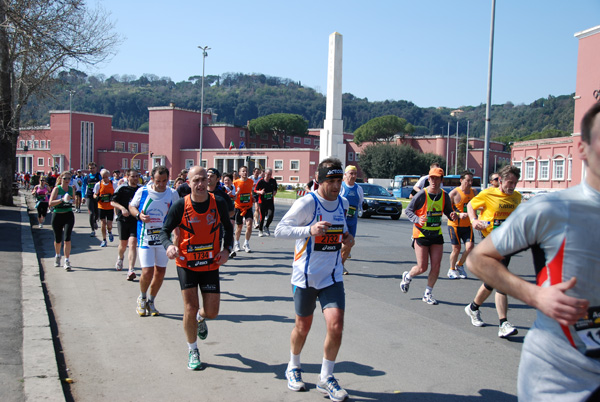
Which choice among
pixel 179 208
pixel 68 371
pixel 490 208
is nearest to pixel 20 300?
pixel 68 371

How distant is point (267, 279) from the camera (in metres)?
10.1

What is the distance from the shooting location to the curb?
445 cm

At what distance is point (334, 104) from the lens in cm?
3397

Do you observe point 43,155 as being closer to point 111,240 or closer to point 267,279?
point 111,240

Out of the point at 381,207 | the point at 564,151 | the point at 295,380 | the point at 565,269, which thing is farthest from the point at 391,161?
the point at 565,269

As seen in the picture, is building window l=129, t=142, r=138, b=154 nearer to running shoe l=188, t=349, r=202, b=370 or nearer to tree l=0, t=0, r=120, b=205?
tree l=0, t=0, r=120, b=205

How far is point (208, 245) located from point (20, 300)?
152 inches

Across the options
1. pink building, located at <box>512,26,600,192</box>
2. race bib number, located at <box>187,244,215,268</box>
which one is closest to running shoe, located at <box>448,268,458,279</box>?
race bib number, located at <box>187,244,215,268</box>

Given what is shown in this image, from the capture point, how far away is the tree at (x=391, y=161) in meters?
77.5

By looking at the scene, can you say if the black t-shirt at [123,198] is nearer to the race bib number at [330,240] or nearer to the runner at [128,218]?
the runner at [128,218]

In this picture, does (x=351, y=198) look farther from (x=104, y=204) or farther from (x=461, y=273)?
(x=104, y=204)

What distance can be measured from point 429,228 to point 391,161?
70.8 meters

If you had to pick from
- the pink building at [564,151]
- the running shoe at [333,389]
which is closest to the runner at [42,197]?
the running shoe at [333,389]

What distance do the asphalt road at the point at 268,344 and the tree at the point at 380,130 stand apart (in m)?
84.5
